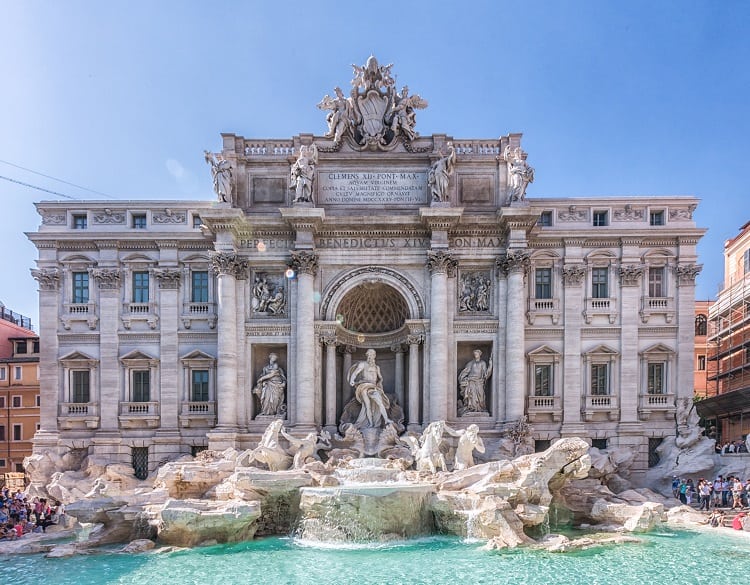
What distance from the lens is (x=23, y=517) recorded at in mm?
20000

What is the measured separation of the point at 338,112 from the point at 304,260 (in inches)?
260

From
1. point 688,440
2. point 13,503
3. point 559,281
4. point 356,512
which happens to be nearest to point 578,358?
point 559,281

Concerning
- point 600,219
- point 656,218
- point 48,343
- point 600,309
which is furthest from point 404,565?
point 656,218

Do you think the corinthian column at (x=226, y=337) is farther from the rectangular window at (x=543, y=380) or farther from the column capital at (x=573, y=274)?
the column capital at (x=573, y=274)

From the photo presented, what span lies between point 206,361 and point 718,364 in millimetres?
28929

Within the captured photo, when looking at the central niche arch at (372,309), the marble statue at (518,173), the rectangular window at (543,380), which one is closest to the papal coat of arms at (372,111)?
the marble statue at (518,173)

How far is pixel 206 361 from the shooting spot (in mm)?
24938

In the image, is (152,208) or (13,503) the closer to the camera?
(13,503)

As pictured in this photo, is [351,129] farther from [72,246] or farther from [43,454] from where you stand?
[43,454]

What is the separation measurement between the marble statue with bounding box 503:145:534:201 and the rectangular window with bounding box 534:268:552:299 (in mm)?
3630

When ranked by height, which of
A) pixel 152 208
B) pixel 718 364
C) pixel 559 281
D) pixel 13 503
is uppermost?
pixel 152 208

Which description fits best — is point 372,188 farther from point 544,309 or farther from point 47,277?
point 47,277

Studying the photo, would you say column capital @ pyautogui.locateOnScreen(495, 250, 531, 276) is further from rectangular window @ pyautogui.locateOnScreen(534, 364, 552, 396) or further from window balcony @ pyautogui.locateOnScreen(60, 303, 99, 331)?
window balcony @ pyautogui.locateOnScreen(60, 303, 99, 331)

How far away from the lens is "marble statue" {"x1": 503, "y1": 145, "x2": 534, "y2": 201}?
2384 centimetres
